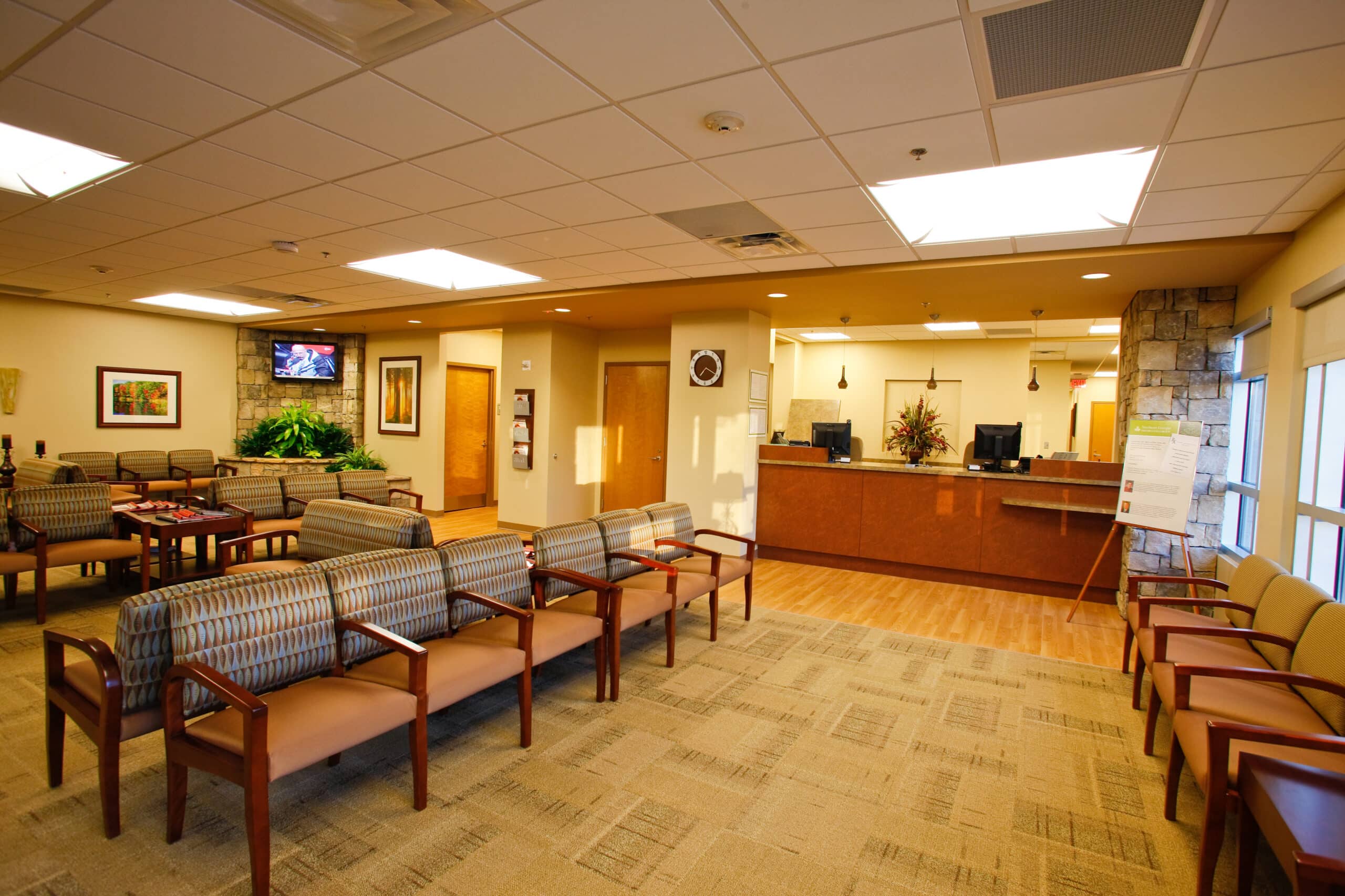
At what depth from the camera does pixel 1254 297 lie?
4.36 meters

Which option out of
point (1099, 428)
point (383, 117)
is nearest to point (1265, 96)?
point (383, 117)

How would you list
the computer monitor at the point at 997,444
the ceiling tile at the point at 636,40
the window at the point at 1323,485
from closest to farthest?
the ceiling tile at the point at 636,40, the window at the point at 1323,485, the computer monitor at the point at 997,444

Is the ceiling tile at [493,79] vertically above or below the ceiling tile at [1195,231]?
above

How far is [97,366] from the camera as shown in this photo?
8109mm

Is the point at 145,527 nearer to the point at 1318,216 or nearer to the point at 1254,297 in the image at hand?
the point at 1318,216

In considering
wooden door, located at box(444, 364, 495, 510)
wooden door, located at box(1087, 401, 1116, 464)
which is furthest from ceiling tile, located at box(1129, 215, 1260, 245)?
wooden door, located at box(1087, 401, 1116, 464)

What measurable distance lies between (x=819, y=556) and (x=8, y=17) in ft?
21.2

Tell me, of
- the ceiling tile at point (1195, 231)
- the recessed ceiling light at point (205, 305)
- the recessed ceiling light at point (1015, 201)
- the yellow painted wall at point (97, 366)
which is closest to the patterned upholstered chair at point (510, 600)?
the recessed ceiling light at point (1015, 201)

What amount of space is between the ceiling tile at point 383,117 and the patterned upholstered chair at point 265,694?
6.13 feet

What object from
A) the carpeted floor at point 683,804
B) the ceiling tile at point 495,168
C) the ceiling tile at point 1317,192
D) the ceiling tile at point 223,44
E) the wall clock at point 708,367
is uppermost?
the ceiling tile at point 495,168

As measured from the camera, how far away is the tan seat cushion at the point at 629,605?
354cm

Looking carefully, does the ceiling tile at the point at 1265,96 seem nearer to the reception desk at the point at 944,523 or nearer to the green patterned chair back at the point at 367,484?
the reception desk at the point at 944,523

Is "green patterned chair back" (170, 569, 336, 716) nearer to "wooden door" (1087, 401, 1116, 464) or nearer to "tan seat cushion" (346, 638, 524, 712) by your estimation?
"tan seat cushion" (346, 638, 524, 712)

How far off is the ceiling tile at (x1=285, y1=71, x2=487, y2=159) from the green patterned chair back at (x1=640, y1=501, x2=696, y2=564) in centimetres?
259
